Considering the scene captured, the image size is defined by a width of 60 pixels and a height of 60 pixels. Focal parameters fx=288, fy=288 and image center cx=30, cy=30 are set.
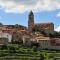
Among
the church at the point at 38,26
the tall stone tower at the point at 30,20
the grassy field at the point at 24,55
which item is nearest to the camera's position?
the grassy field at the point at 24,55

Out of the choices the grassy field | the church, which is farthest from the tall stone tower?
the grassy field

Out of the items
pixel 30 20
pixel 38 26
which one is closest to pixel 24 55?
pixel 38 26

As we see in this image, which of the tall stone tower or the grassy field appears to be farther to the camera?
the tall stone tower

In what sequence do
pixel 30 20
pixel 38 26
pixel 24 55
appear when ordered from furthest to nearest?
pixel 30 20 < pixel 38 26 < pixel 24 55

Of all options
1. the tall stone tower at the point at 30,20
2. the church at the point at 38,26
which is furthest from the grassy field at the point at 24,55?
the tall stone tower at the point at 30,20

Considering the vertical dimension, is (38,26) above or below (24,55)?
above

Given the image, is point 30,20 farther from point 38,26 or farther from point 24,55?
point 24,55

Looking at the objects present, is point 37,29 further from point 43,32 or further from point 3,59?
point 3,59

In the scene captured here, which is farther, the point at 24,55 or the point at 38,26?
the point at 38,26

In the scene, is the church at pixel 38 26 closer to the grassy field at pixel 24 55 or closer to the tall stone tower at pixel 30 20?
the tall stone tower at pixel 30 20

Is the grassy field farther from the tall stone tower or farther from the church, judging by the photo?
the tall stone tower

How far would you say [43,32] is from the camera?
105 m

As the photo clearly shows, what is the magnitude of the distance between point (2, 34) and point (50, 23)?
33.1m

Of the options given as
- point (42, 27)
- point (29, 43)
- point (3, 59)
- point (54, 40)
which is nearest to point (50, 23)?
point (42, 27)
